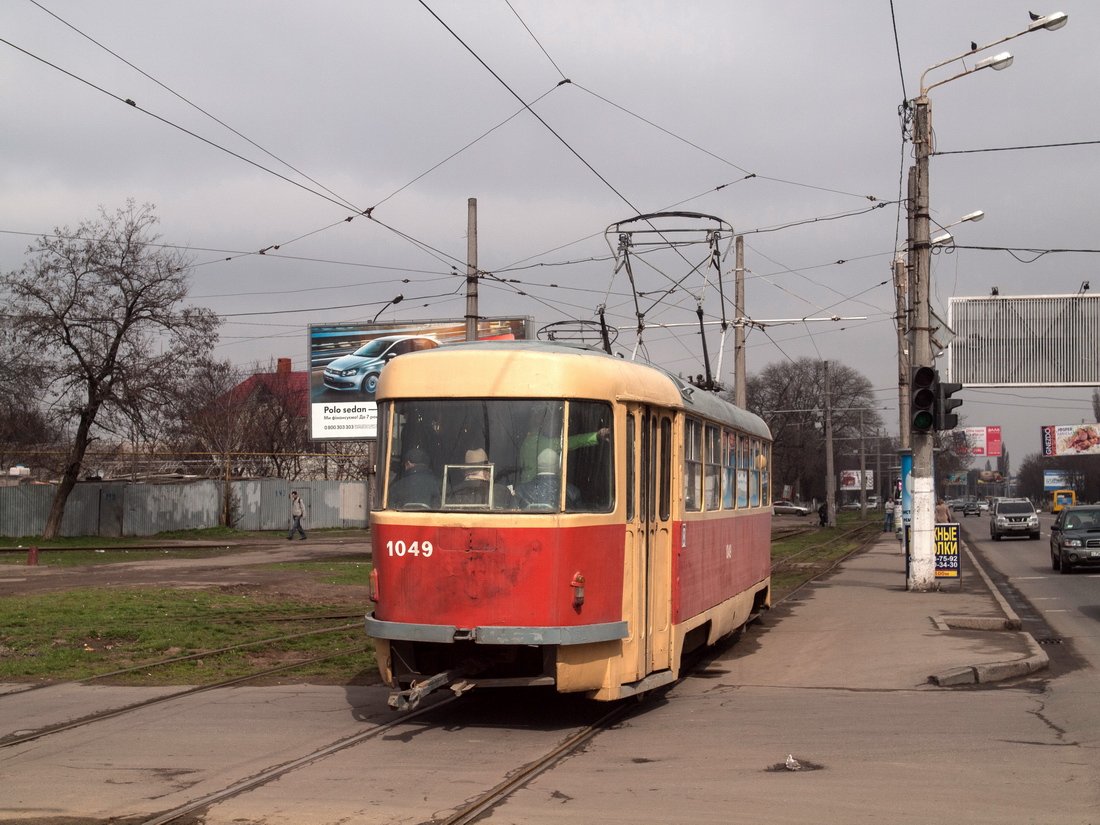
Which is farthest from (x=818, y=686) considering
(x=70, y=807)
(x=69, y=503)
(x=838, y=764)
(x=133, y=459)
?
(x=133, y=459)

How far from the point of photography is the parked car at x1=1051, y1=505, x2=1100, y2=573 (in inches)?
1123

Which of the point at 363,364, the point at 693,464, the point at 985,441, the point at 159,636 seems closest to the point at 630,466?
the point at 693,464

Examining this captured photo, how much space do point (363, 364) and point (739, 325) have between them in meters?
14.5

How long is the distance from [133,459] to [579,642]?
4317 cm

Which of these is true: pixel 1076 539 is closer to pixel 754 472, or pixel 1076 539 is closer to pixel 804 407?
pixel 754 472

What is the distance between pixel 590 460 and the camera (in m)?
9.44

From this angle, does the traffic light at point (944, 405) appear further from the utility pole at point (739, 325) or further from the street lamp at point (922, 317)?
the utility pole at point (739, 325)

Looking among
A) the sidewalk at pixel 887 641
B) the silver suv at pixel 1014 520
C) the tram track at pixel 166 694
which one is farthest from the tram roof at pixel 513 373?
the silver suv at pixel 1014 520

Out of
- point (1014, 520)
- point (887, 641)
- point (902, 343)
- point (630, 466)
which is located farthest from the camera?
point (1014, 520)

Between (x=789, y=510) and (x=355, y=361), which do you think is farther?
(x=789, y=510)

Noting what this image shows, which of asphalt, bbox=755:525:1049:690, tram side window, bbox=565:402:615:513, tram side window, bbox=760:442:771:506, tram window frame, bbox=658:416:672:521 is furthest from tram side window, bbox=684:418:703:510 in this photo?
tram side window, bbox=760:442:771:506

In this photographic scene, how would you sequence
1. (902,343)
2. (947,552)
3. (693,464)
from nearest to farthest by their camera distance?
(693,464) → (947,552) → (902,343)

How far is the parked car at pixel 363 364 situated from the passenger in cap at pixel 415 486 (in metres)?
31.0

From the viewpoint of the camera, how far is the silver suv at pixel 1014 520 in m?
48.7
